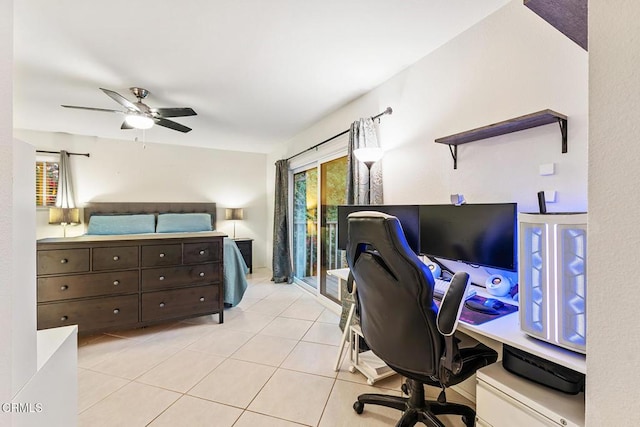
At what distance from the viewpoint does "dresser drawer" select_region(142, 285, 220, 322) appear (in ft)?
8.89

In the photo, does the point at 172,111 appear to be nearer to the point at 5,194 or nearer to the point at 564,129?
the point at 5,194

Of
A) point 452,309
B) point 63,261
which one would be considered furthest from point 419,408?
point 63,261

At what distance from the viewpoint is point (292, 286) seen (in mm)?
4555

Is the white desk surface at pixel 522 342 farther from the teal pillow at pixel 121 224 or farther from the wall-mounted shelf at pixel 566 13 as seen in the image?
the teal pillow at pixel 121 224

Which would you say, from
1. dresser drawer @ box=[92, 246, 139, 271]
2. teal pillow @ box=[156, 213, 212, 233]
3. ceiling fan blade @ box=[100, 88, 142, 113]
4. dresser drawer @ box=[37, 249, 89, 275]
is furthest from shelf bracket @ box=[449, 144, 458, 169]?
teal pillow @ box=[156, 213, 212, 233]

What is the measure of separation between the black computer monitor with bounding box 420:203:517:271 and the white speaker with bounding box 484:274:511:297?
13 centimetres

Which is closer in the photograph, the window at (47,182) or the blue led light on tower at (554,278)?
the blue led light on tower at (554,278)

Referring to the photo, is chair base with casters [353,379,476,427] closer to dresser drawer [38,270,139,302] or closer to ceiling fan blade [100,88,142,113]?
dresser drawer [38,270,139,302]

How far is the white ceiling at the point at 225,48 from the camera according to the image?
1674 mm

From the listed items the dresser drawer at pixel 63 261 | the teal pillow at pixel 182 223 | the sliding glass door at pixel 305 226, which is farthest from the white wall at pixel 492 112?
the teal pillow at pixel 182 223

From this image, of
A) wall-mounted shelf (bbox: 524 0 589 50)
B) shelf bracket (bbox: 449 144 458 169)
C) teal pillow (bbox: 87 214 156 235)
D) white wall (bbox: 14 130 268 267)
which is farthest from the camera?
white wall (bbox: 14 130 268 267)

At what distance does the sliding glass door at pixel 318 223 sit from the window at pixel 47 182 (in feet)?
12.3

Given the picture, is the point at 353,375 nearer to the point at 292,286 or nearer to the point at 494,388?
the point at 494,388

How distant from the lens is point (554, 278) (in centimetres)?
101
